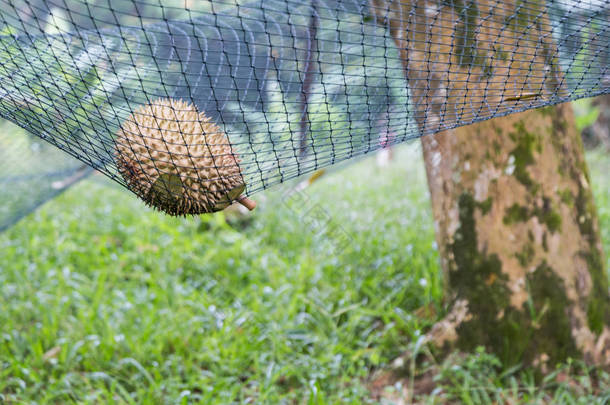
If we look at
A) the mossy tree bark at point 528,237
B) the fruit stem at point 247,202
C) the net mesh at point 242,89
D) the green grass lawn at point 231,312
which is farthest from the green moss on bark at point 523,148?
the fruit stem at point 247,202

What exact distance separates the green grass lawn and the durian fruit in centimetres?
112

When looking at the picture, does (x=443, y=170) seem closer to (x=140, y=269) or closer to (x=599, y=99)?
(x=140, y=269)

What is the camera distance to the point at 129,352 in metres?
2.61

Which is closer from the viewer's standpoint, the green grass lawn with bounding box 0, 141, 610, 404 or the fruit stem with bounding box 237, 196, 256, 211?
the fruit stem with bounding box 237, 196, 256, 211

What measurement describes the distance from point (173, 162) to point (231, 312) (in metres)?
1.66

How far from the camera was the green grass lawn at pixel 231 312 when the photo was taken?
7.56 ft

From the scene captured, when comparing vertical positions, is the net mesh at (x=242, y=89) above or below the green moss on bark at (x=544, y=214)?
above

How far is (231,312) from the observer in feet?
9.28

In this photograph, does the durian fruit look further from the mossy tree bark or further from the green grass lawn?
the mossy tree bark

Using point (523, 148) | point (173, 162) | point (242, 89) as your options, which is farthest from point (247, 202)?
point (523, 148)

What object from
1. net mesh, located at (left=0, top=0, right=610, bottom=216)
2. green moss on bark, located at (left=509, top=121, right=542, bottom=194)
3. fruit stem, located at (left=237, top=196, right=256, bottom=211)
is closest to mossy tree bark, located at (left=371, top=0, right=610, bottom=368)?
green moss on bark, located at (left=509, top=121, right=542, bottom=194)

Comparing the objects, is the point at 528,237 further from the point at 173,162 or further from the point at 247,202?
the point at 173,162

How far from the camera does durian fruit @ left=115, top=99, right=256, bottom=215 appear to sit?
1.30m

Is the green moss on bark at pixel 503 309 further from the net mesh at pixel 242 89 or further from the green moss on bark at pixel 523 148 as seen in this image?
the net mesh at pixel 242 89
